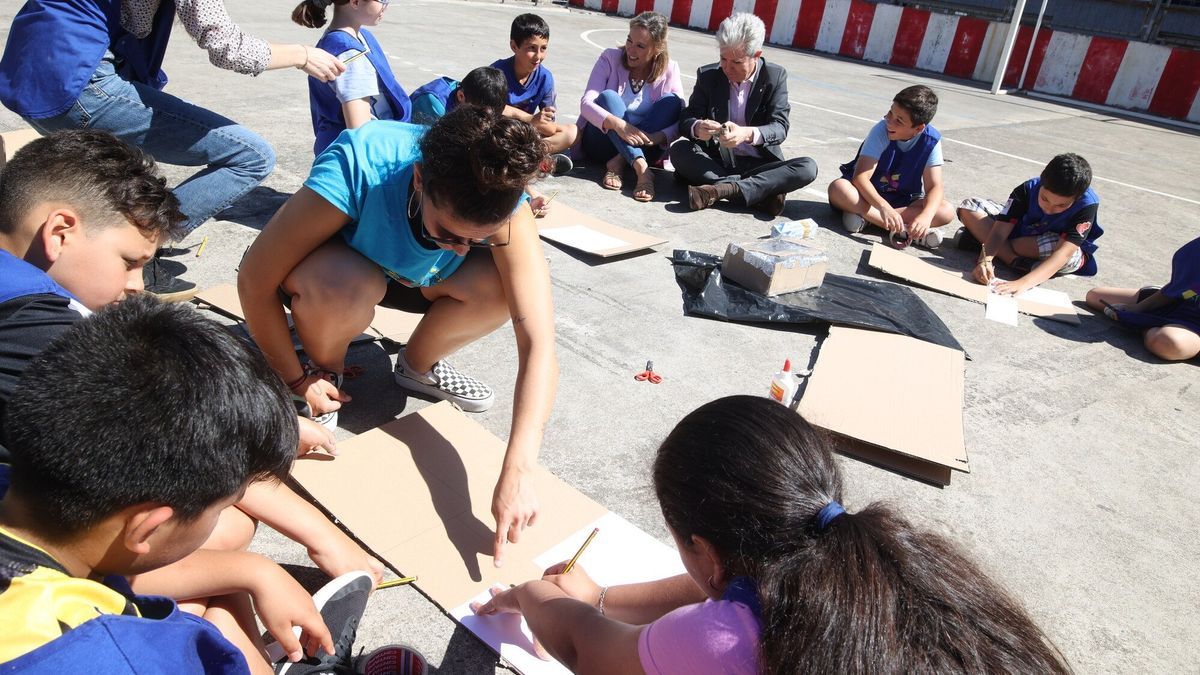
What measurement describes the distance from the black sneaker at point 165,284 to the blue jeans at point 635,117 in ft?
9.70

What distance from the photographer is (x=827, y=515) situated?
42.7 inches

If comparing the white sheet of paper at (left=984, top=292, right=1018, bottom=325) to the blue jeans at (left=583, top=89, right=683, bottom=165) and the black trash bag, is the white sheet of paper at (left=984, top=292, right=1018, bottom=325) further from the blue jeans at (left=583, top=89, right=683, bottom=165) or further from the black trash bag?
the blue jeans at (left=583, top=89, right=683, bottom=165)

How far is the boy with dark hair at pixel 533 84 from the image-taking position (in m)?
4.58

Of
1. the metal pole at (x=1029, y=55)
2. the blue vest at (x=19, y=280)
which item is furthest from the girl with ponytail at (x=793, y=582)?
the metal pole at (x=1029, y=55)

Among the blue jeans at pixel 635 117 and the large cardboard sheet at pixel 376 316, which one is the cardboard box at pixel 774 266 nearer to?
the large cardboard sheet at pixel 376 316

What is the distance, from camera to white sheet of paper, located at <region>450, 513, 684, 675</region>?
63.9 inches

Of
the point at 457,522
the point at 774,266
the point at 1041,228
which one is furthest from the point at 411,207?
the point at 1041,228

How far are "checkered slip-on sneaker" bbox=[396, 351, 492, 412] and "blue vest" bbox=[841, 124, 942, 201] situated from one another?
3160 mm

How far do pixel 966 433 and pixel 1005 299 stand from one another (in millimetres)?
1524

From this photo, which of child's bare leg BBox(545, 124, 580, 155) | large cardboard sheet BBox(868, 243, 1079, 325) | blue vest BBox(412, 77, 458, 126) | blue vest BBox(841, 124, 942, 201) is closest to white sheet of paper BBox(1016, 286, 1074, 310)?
large cardboard sheet BBox(868, 243, 1079, 325)

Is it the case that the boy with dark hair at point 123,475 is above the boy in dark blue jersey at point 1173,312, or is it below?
above

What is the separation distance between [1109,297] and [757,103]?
2167mm

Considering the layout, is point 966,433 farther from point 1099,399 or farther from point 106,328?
point 106,328

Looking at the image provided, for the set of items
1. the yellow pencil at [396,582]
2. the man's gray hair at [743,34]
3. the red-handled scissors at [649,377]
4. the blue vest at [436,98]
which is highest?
the man's gray hair at [743,34]
